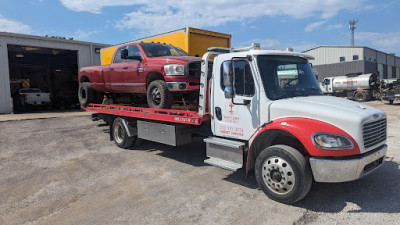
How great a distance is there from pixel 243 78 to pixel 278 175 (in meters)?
1.63

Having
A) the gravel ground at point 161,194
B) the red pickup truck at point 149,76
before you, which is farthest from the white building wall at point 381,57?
the red pickup truck at point 149,76

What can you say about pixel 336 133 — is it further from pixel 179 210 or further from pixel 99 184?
pixel 99 184

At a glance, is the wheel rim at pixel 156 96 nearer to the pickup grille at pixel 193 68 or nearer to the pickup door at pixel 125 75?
the pickup door at pixel 125 75

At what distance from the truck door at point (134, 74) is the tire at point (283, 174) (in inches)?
148

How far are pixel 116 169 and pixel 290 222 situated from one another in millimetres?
3835

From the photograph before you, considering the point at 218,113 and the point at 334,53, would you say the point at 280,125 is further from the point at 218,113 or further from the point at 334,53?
the point at 334,53

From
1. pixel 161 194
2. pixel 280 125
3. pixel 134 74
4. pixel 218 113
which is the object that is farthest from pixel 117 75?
pixel 280 125

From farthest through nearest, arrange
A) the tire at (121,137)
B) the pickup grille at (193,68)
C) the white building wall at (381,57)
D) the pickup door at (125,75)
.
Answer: the white building wall at (381,57) → the tire at (121,137) → the pickup door at (125,75) → the pickup grille at (193,68)

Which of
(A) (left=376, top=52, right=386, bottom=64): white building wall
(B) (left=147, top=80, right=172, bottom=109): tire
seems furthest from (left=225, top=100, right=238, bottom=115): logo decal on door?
(A) (left=376, top=52, right=386, bottom=64): white building wall

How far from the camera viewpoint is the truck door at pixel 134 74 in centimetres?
690

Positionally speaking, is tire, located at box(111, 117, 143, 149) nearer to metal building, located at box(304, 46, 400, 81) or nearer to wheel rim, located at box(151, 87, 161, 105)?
wheel rim, located at box(151, 87, 161, 105)

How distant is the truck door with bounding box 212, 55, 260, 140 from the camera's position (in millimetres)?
4570

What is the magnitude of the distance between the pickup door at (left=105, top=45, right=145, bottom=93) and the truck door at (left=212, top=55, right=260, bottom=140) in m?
2.50

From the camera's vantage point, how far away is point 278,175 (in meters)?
4.09
